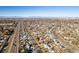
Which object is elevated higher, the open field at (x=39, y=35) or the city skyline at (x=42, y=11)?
the city skyline at (x=42, y=11)

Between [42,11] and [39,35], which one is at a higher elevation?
[42,11]

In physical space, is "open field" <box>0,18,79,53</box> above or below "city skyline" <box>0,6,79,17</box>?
below

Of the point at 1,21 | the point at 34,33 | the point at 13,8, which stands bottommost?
the point at 34,33

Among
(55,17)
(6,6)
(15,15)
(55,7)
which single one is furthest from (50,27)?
(6,6)
